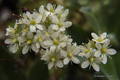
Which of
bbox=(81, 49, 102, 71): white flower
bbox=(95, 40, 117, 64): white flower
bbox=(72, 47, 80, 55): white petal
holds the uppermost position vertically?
bbox=(72, 47, 80, 55): white petal

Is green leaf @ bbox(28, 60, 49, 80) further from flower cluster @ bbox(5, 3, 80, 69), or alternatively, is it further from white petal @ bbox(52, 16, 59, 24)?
white petal @ bbox(52, 16, 59, 24)

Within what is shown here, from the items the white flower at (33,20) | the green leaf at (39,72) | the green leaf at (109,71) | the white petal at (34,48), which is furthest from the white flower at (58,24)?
the green leaf at (39,72)

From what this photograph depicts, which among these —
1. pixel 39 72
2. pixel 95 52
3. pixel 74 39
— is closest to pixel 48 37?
pixel 95 52

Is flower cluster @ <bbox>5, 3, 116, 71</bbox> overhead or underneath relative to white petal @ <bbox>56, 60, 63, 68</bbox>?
overhead

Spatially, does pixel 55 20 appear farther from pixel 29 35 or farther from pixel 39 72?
pixel 39 72

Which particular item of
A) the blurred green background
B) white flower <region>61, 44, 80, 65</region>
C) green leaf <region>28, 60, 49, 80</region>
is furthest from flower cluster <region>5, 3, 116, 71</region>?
green leaf <region>28, 60, 49, 80</region>

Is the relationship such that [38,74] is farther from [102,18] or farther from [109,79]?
[102,18]
